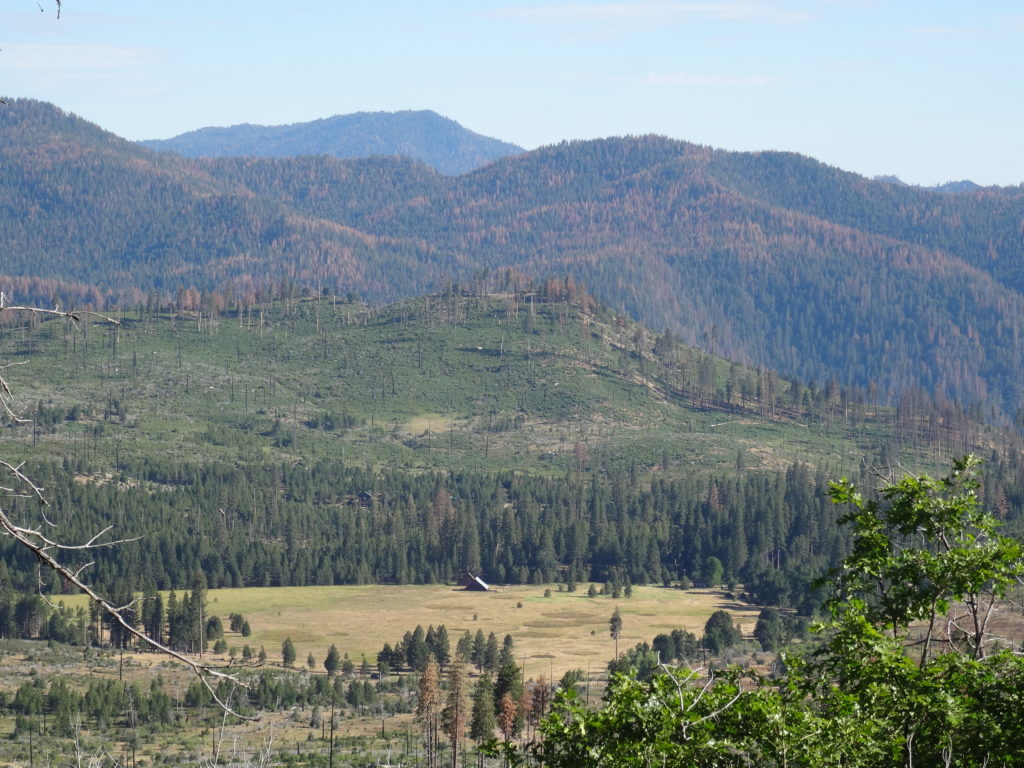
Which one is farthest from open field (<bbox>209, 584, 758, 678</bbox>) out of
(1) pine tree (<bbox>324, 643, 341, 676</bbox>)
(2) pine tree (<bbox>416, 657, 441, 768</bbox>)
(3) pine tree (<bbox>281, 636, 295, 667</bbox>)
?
(2) pine tree (<bbox>416, 657, 441, 768</bbox>)

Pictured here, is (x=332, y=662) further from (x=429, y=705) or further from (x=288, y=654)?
(x=429, y=705)

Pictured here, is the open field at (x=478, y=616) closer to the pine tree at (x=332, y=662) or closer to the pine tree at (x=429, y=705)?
the pine tree at (x=332, y=662)

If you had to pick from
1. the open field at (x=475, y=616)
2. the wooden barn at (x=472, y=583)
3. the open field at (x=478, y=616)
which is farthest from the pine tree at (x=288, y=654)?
the wooden barn at (x=472, y=583)

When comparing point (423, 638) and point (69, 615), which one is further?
point (69, 615)

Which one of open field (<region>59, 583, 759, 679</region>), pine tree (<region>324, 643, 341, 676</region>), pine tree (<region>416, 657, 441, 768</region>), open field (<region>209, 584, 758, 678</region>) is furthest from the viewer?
open field (<region>209, 584, 758, 678</region>)

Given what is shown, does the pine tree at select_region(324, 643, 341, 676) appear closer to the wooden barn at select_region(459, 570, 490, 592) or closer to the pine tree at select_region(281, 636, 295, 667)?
the pine tree at select_region(281, 636, 295, 667)

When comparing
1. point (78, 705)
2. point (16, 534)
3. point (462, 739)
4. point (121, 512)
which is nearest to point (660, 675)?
point (16, 534)

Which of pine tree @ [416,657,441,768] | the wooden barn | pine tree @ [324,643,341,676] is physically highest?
pine tree @ [416,657,441,768]

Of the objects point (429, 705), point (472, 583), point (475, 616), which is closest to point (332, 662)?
point (475, 616)

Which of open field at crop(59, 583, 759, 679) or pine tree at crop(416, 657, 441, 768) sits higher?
pine tree at crop(416, 657, 441, 768)

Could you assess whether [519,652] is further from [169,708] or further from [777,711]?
[777,711]

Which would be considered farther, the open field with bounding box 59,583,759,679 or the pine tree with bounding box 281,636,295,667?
the open field with bounding box 59,583,759,679

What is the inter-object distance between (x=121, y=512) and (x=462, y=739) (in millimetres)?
106841

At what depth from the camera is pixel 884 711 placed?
23781mm
